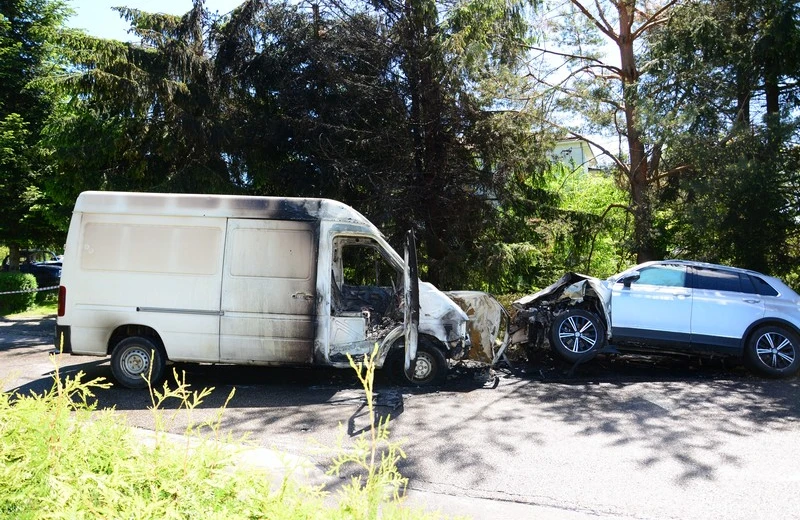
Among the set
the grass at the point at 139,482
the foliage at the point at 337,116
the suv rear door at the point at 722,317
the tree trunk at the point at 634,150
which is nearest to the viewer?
the grass at the point at 139,482

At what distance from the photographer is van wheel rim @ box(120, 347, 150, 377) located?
8.84 metres

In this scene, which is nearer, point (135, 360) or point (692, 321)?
point (135, 360)

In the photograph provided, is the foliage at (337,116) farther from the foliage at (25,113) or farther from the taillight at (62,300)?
the foliage at (25,113)

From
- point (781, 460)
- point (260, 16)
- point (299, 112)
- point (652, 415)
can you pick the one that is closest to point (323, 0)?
point (260, 16)

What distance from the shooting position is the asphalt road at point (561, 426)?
526cm

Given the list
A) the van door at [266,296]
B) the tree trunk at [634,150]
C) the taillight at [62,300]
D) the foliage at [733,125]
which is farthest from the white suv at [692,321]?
the taillight at [62,300]

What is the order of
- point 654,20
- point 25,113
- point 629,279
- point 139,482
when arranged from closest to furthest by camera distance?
point 139,482, point 629,279, point 654,20, point 25,113

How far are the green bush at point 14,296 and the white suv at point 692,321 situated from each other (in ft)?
54.0

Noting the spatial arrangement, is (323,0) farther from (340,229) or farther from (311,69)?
(340,229)

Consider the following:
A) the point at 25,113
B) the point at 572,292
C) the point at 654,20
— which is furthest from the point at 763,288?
the point at 25,113

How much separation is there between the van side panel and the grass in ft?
18.2

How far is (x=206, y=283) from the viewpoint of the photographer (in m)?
8.70

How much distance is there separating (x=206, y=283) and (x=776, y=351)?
8524mm

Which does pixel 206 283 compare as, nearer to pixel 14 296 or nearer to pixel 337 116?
pixel 337 116
